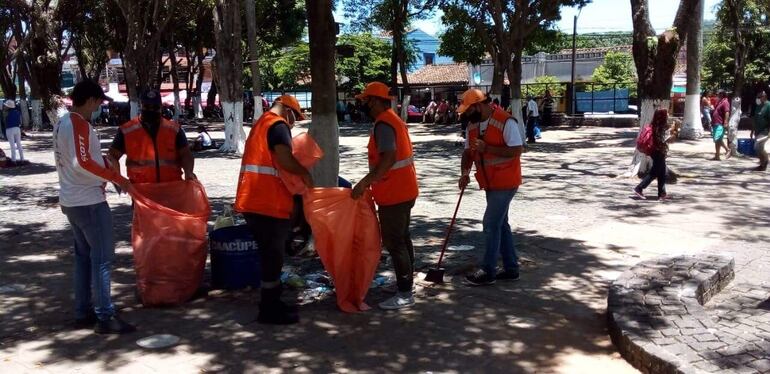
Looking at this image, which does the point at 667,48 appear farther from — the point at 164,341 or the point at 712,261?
the point at 164,341

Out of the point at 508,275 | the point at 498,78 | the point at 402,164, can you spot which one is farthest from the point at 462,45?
the point at 402,164

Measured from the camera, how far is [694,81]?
19312 millimetres

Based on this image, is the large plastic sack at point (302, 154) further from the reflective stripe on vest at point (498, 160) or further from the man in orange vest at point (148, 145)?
the reflective stripe on vest at point (498, 160)

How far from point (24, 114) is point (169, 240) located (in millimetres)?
29623

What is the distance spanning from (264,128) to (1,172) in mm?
11895

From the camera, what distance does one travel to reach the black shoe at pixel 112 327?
14.6 feet

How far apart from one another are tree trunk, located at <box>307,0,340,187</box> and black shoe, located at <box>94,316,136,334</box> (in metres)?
2.20

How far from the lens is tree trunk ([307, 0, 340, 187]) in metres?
6.12

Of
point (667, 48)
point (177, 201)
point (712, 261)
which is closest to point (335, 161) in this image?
point (177, 201)

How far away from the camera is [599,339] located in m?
4.46

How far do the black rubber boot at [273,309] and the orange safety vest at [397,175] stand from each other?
0.97m

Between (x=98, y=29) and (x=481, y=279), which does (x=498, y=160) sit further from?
(x=98, y=29)

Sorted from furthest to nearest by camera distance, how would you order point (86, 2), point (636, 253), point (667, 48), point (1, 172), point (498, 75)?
1. point (86, 2)
2. point (498, 75)
3. point (1, 172)
4. point (667, 48)
5. point (636, 253)

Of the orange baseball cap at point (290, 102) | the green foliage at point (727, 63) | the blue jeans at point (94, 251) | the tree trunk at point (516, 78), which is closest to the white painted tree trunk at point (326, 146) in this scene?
the orange baseball cap at point (290, 102)
